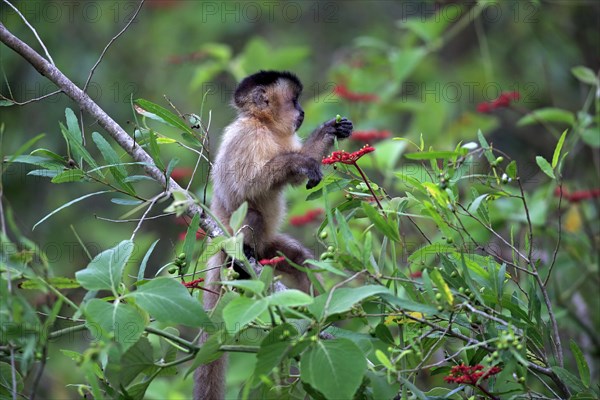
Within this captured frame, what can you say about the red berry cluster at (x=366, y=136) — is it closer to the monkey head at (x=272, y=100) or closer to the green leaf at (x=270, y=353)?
the monkey head at (x=272, y=100)

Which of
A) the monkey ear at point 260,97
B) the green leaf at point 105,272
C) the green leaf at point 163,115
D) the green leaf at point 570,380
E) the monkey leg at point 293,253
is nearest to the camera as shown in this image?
the green leaf at point 105,272

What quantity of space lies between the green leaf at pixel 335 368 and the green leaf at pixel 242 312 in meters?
0.25

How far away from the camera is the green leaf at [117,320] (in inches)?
99.0

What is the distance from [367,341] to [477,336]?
49 centimetres

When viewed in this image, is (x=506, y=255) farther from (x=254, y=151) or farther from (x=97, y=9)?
(x=97, y=9)

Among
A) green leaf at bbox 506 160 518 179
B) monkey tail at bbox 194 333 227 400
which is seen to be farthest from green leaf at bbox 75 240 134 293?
green leaf at bbox 506 160 518 179

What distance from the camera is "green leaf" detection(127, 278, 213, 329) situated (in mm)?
2531

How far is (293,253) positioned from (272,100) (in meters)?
1.30

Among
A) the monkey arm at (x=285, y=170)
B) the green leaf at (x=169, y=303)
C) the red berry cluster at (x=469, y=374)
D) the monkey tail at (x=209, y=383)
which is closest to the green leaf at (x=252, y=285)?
the green leaf at (x=169, y=303)

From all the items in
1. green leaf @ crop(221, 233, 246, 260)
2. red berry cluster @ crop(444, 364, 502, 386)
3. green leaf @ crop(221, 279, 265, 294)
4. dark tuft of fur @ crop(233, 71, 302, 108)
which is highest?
dark tuft of fur @ crop(233, 71, 302, 108)

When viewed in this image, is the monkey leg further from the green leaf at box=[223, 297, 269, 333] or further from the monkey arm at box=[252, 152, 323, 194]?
the green leaf at box=[223, 297, 269, 333]

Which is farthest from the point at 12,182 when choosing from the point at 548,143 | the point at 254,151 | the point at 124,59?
the point at 548,143

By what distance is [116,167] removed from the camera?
11.0 ft

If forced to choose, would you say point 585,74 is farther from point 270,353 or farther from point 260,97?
point 270,353
